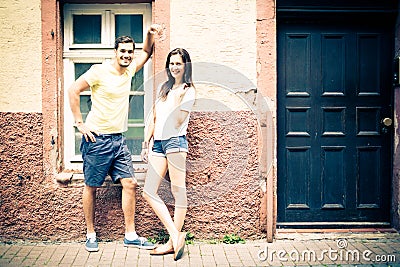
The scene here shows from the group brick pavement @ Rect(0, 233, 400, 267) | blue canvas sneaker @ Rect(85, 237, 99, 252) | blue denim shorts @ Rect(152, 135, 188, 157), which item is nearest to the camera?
brick pavement @ Rect(0, 233, 400, 267)

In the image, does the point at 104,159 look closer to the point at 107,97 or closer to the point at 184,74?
the point at 107,97

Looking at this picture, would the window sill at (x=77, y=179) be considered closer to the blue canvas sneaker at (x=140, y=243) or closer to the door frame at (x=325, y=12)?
the blue canvas sneaker at (x=140, y=243)

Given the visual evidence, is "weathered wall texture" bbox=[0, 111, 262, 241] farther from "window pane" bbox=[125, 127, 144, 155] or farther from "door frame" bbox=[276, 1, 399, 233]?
"window pane" bbox=[125, 127, 144, 155]

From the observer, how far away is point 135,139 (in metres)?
6.49

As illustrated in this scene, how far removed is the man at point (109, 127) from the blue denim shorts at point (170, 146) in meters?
0.37

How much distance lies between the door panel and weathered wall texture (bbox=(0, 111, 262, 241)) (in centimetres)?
52

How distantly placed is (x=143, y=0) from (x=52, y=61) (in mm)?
1195

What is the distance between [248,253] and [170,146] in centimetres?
138

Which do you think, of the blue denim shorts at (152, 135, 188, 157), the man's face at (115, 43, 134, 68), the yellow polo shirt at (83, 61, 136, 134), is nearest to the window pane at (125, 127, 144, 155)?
the yellow polo shirt at (83, 61, 136, 134)

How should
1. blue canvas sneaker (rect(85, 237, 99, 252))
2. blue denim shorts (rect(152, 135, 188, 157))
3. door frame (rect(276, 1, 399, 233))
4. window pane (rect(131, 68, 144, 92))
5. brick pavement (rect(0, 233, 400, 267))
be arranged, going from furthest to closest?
1. window pane (rect(131, 68, 144, 92))
2. door frame (rect(276, 1, 399, 233))
3. blue canvas sneaker (rect(85, 237, 99, 252))
4. blue denim shorts (rect(152, 135, 188, 157))
5. brick pavement (rect(0, 233, 400, 267))

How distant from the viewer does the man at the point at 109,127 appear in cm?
578

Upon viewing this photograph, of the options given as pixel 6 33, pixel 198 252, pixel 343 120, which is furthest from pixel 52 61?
pixel 343 120

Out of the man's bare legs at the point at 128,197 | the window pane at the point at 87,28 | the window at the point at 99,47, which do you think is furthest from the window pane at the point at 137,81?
the man's bare legs at the point at 128,197

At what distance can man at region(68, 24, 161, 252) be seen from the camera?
5.78 m
